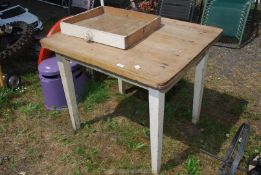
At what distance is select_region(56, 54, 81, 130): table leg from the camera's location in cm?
314

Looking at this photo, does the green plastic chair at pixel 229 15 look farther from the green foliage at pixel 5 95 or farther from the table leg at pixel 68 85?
the green foliage at pixel 5 95

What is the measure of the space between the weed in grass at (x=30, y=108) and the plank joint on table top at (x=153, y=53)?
1.55 meters

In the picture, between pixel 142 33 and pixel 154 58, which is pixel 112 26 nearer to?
pixel 142 33

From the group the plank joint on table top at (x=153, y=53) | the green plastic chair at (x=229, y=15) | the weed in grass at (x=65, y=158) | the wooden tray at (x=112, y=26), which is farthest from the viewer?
the green plastic chair at (x=229, y=15)

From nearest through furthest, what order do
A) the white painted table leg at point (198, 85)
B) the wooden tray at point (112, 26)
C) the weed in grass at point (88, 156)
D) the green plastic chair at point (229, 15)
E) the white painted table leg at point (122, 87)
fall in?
1. the wooden tray at point (112, 26)
2. the white painted table leg at point (198, 85)
3. the weed in grass at point (88, 156)
4. the white painted table leg at point (122, 87)
5. the green plastic chair at point (229, 15)

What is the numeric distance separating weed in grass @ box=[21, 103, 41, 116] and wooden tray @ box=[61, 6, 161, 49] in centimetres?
162

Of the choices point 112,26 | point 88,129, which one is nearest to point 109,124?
point 88,129

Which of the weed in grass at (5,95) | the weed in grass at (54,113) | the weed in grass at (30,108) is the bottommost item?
the weed in grass at (54,113)

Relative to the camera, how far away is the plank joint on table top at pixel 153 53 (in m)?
2.36

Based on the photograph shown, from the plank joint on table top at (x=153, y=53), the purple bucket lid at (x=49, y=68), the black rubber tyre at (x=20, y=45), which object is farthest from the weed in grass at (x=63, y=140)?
the black rubber tyre at (x=20, y=45)

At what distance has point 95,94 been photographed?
4.43m

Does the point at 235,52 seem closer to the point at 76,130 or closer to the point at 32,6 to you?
the point at 76,130

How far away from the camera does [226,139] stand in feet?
11.9

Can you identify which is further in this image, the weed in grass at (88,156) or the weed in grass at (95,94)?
the weed in grass at (95,94)
